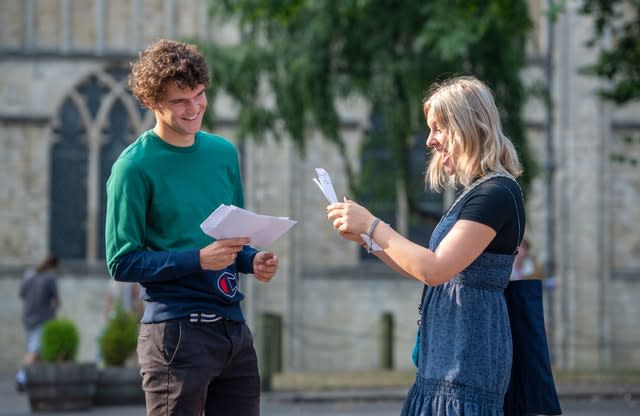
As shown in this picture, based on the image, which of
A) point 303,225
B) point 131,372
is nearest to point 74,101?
point 303,225

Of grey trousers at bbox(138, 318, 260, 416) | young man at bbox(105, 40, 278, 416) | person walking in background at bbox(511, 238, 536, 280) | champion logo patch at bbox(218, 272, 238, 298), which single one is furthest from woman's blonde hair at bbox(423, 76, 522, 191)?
person walking in background at bbox(511, 238, 536, 280)

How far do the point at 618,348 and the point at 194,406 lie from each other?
19804mm

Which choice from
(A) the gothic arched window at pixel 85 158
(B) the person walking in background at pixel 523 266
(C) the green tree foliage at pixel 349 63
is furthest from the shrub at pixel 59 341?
(A) the gothic arched window at pixel 85 158

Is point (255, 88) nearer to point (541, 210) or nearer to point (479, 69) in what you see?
point (479, 69)

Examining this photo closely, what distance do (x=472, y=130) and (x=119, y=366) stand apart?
1003 cm

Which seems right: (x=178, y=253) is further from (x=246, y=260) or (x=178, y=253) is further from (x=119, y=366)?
(x=119, y=366)

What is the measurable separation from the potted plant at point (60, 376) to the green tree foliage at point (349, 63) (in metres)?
5.95

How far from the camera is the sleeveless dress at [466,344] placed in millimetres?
4051

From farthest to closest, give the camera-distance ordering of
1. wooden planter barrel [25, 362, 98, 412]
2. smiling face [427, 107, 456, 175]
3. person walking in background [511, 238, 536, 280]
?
person walking in background [511, 238, 536, 280], wooden planter barrel [25, 362, 98, 412], smiling face [427, 107, 456, 175]

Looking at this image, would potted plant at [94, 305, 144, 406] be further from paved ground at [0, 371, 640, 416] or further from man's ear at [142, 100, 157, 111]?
man's ear at [142, 100, 157, 111]

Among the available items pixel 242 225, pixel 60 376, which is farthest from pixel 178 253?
pixel 60 376

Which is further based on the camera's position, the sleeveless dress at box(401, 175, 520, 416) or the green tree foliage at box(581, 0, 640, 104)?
the green tree foliage at box(581, 0, 640, 104)

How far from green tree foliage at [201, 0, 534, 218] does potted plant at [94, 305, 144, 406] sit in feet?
17.4

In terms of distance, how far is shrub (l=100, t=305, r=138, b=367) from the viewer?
530 inches
